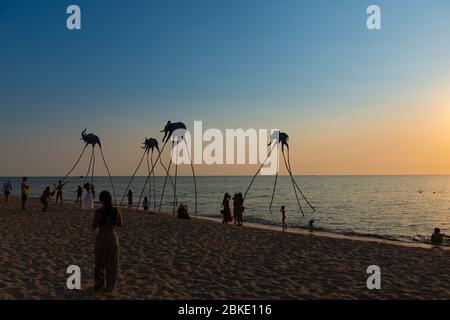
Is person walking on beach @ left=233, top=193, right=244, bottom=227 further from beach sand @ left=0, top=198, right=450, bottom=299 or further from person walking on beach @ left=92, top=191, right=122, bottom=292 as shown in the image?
person walking on beach @ left=92, top=191, right=122, bottom=292

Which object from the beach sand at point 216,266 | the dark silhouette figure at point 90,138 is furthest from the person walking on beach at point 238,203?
the dark silhouette figure at point 90,138

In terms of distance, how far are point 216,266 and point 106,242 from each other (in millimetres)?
3437

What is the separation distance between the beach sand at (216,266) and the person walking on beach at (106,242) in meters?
0.30

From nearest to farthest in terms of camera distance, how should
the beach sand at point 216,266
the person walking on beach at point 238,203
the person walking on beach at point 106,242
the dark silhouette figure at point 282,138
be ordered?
the person walking on beach at point 106,242
the beach sand at point 216,266
the person walking on beach at point 238,203
the dark silhouette figure at point 282,138

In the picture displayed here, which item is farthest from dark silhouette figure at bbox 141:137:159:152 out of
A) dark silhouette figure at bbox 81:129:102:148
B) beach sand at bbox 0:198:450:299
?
beach sand at bbox 0:198:450:299

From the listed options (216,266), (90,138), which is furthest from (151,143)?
(216,266)

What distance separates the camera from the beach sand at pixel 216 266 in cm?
710

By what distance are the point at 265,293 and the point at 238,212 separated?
44.1ft

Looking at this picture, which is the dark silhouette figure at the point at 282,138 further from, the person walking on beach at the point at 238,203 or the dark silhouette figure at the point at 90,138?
the dark silhouette figure at the point at 90,138

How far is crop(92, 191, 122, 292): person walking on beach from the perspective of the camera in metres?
6.44

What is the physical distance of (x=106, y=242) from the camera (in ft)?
21.5

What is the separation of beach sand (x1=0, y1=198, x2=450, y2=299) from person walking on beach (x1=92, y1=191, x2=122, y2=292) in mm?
296

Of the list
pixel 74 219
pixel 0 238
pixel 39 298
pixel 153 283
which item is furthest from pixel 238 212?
pixel 39 298
